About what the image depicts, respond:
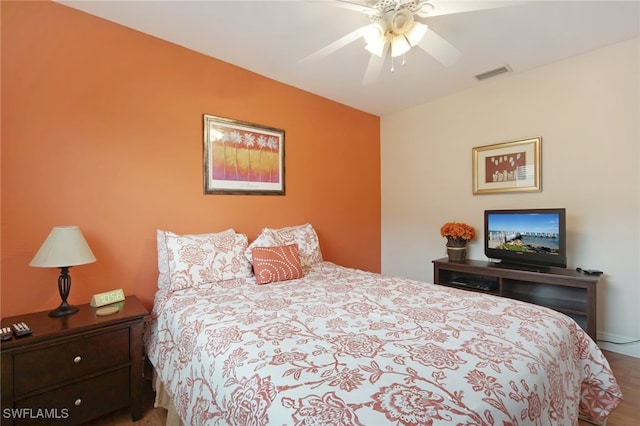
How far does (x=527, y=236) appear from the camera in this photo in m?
2.65

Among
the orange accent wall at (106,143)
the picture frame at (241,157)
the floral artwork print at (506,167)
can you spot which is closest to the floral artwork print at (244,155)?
the picture frame at (241,157)

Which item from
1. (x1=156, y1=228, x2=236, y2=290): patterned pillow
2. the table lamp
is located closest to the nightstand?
the table lamp

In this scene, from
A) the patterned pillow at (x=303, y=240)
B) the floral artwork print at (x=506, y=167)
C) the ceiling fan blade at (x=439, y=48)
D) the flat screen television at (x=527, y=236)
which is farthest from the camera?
the floral artwork print at (x=506, y=167)

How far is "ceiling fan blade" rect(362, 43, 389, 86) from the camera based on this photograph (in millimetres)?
2497

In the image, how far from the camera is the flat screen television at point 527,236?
2.46 m

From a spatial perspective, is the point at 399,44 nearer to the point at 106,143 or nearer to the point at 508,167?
the point at 508,167

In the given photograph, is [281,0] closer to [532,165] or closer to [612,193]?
[532,165]

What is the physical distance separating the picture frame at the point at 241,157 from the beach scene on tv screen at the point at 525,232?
2158 millimetres

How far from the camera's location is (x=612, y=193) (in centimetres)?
244

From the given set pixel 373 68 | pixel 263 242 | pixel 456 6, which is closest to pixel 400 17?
pixel 456 6

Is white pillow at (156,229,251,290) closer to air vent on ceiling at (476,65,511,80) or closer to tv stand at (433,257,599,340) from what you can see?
tv stand at (433,257,599,340)

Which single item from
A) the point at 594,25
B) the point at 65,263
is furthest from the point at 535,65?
the point at 65,263

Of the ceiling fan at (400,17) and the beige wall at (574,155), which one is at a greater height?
the ceiling fan at (400,17)

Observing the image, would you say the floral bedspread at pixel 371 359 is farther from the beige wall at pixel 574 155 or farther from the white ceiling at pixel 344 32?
the white ceiling at pixel 344 32
